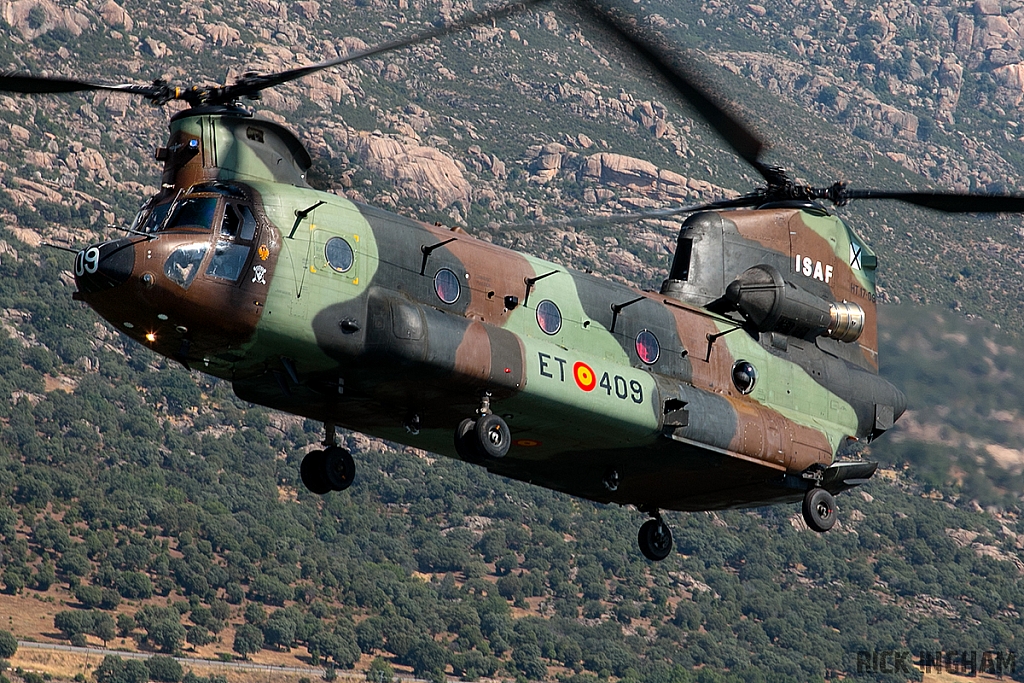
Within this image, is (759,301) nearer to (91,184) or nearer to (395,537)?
(395,537)

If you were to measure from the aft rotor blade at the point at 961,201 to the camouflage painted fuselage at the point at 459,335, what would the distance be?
3487 millimetres

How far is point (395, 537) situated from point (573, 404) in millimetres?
104634

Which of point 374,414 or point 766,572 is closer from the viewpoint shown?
point 374,414

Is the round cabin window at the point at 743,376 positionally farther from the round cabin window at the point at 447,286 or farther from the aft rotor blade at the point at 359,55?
the aft rotor blade at the point at 359,55

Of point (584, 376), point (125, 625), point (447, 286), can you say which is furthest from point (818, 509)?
point (125, 625)

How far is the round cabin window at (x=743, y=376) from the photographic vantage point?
1130 inches

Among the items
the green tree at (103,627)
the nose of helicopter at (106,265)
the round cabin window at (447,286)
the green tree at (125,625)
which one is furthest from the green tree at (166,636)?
the nose of helicopter at (106,265)

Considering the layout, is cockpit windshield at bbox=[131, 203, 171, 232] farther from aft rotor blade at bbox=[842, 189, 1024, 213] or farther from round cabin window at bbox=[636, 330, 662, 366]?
aft rotor blade at bbox=[842, 189, 1024, 213]

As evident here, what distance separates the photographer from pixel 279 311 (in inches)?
886

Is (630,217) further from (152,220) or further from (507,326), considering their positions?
(152,220)

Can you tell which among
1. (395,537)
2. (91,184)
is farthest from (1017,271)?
(91,184)

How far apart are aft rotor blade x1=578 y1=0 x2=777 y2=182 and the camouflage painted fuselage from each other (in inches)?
128

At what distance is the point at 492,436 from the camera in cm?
2398

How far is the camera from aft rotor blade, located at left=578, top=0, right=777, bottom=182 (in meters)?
21.3
